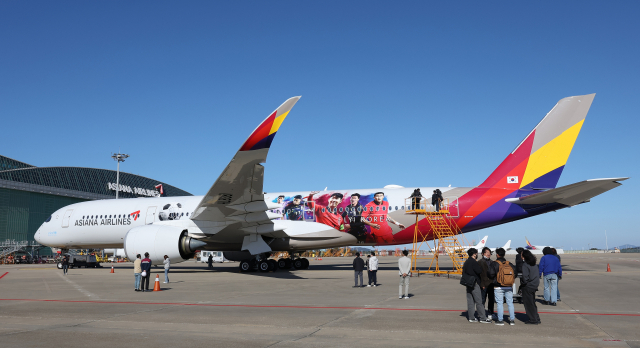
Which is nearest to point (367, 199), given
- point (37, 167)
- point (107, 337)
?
point (107, 337)

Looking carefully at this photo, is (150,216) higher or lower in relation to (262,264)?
higher

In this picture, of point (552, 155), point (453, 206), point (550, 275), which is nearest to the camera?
point (550, 275)

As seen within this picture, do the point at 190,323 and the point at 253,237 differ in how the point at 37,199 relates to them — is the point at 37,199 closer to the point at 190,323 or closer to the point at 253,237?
the point at 253,237

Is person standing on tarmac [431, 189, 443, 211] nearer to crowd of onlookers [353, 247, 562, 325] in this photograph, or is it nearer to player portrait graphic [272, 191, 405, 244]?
player portrait graphic [272, 191, 405, 244]

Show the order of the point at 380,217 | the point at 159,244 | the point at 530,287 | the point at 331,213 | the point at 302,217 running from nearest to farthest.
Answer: the point at 530,287
the point at 159,244
the point at 380,217
the point at 331,213
the point at 302,217

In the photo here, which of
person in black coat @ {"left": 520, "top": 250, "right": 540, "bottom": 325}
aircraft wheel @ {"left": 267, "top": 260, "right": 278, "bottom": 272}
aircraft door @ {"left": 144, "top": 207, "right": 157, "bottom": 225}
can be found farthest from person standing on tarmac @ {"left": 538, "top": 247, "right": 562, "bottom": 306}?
aircraft door @ {"left": 144, "top": 207, "right": 157, "bottom": 225}

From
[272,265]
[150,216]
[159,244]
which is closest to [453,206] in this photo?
[272,265]

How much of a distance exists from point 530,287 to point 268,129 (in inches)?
329

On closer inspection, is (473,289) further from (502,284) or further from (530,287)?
(530,287)

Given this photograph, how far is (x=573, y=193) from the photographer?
58.6 feet

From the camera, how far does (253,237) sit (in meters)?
22.2

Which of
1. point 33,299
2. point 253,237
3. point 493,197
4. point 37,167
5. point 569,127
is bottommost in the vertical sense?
point 33,299

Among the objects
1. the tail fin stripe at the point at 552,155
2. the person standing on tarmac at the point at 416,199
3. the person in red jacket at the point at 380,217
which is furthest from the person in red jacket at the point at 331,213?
the tail fin stripe at the point at 552,155

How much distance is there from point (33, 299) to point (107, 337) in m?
7.08
